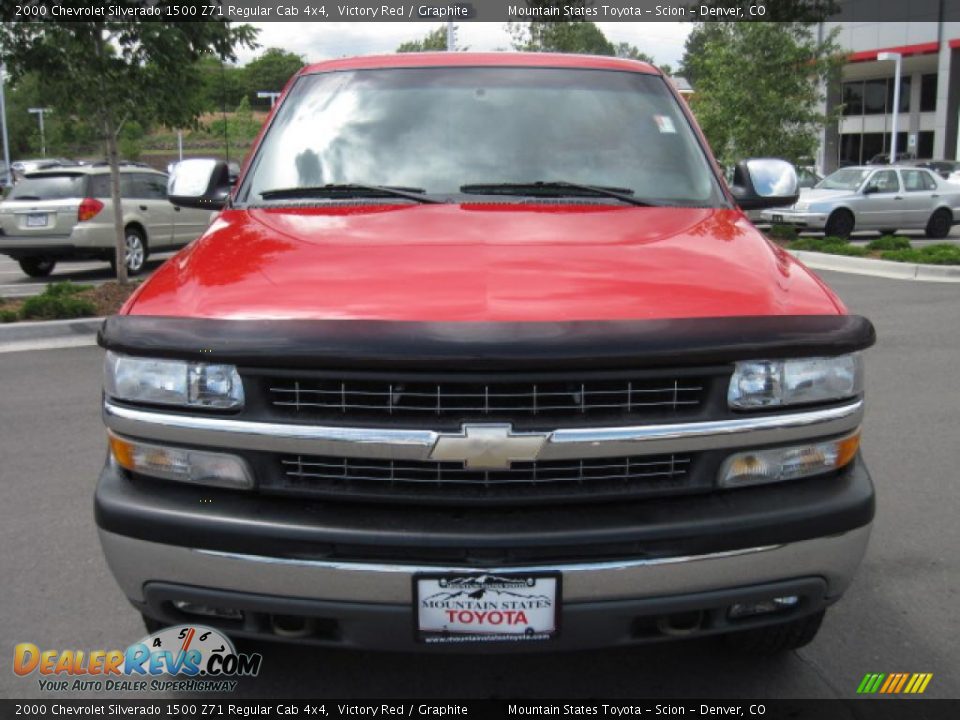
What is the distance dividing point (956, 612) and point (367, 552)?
240 cm

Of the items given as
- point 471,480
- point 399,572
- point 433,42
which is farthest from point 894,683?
point 433,42

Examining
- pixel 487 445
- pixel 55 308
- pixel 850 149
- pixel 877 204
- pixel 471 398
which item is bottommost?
pixel 55 308

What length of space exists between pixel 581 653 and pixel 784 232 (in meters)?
16.2

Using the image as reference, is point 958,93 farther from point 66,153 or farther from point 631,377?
point 66,153

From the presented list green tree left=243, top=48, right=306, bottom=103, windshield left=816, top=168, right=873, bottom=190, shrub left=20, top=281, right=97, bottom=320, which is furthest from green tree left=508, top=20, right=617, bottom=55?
green tree left=243, top=48, right=306, bottom=103

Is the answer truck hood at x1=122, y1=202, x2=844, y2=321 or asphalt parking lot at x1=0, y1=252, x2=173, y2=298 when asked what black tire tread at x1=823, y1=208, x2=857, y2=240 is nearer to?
asphalt parking lot at x1=0, y1=252, x2=173, y2=298

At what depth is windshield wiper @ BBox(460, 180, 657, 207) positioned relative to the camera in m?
3.32

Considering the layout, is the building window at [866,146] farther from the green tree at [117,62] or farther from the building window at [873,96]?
the green tree at [117,62]

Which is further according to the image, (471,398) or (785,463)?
(785,463)

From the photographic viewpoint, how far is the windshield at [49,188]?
13.1m

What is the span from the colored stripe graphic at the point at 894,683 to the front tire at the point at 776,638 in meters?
0.22

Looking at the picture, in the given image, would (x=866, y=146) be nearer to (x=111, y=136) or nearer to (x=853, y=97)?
(x=853, y=97)

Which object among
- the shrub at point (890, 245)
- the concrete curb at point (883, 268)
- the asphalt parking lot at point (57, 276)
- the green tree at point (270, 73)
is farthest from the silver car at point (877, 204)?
the green tree at point (270, 73)

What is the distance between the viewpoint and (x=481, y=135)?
3580 mm
